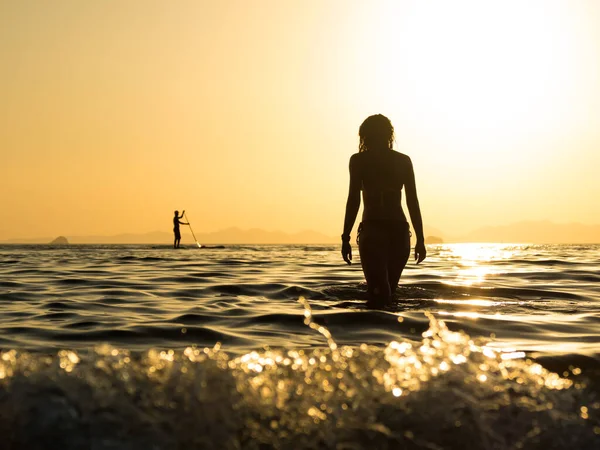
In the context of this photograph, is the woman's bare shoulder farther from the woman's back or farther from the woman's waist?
the woman's waist

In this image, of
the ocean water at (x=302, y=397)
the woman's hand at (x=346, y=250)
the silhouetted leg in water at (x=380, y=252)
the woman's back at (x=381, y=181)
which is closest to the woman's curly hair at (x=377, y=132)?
the woman's back at (x=381, y=181)

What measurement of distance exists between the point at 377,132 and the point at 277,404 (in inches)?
192

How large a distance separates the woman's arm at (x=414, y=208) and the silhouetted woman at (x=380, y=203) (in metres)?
0.01

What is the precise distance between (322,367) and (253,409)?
63cm

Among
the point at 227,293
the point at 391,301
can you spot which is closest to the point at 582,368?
the point at 391,301

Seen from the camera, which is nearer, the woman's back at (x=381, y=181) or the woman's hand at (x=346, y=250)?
the woman's back at (x=381, y=181)

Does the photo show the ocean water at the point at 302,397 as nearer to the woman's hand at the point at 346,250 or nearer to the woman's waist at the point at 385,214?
the woman's waist at the point at 385,214

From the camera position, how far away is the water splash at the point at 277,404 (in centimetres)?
276

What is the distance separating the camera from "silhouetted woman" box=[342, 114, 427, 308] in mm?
7012

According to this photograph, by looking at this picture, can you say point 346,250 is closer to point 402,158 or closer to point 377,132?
point 402,158

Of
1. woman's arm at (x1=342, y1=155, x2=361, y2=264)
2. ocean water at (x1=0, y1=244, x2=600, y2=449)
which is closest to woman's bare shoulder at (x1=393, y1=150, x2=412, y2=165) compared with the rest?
woman's arm at (x1=342, y1=155, x2=361, y2=264)

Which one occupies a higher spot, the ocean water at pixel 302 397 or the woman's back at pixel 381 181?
the woman's back at pixel 381 181

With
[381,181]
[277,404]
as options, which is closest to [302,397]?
[277,404]

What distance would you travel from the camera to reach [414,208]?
24.7ft
